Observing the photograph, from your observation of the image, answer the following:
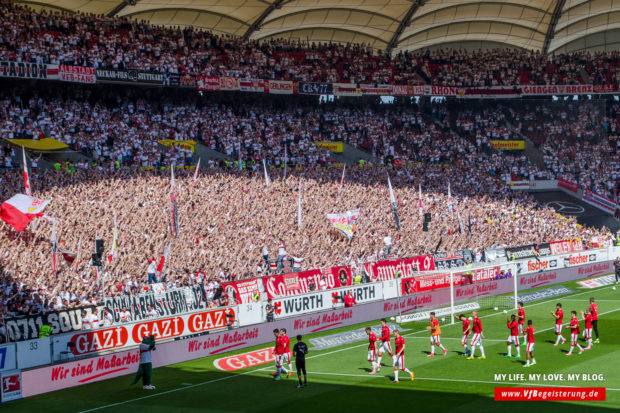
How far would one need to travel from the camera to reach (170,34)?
5819 cm

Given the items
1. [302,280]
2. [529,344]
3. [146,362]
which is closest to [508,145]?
[302,280]

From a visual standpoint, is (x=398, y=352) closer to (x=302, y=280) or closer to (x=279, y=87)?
(x=302, y=280)

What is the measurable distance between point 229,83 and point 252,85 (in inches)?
82.4

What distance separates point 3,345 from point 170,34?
134 feet

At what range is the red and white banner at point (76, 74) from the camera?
47594mm

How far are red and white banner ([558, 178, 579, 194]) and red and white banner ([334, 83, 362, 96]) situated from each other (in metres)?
19.3

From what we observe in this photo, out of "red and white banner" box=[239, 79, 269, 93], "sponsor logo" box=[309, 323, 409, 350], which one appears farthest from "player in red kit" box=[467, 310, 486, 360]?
"red and white banner" box=[239, 79, 269, 93]

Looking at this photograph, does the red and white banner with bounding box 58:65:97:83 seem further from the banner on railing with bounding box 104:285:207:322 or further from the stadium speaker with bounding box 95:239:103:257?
the banner on railing with bounding box 104:285:207:322

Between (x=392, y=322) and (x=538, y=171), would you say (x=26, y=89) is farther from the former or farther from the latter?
(x=538, y=171)

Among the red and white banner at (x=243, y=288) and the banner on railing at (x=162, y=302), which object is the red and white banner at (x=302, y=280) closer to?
the red and white banner at (x=243, y=288)

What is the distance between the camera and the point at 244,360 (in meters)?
26.1

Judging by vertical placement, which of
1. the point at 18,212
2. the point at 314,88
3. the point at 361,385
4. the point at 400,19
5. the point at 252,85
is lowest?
the point at 361,385

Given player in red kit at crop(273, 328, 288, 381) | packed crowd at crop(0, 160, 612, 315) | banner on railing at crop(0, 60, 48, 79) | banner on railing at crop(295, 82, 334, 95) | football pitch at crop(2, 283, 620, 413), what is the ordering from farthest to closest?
1. banner on railing at crop(295, 82, 334, 95)
2. banner on railing at crop(0, 60, 48, 79)
3. packed crowd at crop(0, 160, 612, 315)
4. player in red kit at crop(273, 328, 288, 381)
5. football pitch at crop(2, 283, 620, 413)

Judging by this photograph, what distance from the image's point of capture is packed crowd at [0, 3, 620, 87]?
49.2 metres
